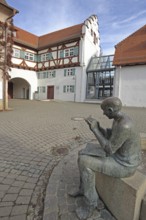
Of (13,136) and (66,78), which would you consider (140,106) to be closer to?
(66,78)

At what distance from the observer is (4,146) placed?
182 inches

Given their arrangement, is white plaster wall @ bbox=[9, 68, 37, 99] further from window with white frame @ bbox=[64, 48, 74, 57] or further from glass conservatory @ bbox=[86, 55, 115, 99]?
glass conservatory @ bbox=[86, 55, 115, 99]

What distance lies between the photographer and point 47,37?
95.8 ft

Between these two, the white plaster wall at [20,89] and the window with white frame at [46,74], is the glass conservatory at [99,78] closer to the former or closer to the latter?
the window with white frame at [46,74]

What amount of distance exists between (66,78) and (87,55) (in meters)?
4.52

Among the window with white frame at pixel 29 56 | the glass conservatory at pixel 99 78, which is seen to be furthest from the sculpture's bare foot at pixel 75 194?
the window with white frame at pixel 29 56

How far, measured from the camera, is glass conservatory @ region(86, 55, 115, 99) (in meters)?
22.9

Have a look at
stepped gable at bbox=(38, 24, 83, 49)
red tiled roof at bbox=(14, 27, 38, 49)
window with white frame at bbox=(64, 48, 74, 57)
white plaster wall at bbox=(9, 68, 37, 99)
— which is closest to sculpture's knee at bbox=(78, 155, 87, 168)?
stepped gable at bbox=(38, 24, 83, 49)

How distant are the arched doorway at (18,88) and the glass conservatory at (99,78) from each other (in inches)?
416

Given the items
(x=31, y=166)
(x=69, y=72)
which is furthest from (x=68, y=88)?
(x=31, y=166)

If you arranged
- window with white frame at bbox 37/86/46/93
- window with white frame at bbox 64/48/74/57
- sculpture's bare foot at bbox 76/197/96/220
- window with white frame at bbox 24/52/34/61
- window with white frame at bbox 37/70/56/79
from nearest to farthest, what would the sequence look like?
sculpture's bare foot at bbox 76/197/96/220 < window with white frame at bbox 64/48/74/57 < window with white frame at bbox 24/52/34/61 < window with white frame at bbox 37/70/56/79 < window with white frame at bbox 37/86/46/93

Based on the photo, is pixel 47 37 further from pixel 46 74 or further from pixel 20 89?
pixel 20 89

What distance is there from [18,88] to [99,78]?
49.4 ft

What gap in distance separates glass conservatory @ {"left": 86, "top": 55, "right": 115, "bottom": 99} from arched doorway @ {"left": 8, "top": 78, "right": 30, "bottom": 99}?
416 inches
